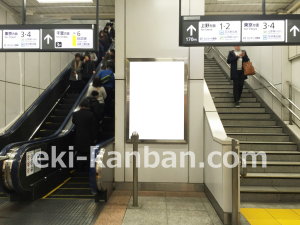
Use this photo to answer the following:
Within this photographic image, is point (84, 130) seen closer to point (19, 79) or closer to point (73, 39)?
point (73, 39)

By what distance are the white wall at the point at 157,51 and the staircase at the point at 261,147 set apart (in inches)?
42.3

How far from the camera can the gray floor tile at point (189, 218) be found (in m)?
3.47

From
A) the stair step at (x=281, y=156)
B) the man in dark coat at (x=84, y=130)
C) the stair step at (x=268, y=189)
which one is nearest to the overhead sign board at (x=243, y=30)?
the stair step at (x=281, y=156)

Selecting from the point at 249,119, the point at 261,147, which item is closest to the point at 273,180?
the point at 261,147

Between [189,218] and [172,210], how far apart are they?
37 cm

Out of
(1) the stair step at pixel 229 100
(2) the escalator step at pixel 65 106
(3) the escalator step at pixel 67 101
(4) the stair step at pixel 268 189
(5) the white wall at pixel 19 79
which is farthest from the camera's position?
(3) the escalator step at pixel 67 101

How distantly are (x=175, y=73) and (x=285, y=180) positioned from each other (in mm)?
2745

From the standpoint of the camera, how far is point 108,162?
4480 millimetres

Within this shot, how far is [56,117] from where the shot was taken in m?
7.90

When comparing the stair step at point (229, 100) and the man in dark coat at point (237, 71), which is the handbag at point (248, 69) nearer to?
the man in dark coat at point (237, 71)

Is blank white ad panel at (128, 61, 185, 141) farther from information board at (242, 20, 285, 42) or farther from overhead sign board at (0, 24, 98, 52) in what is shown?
information board at (242, 20, 285, 42)

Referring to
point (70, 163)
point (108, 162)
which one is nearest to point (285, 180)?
point (108, 162)

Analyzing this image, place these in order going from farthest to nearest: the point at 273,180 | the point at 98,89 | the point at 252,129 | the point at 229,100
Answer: the point at 229,100 < the point at 98,89 < the point at 252,129 < the point at 273,180

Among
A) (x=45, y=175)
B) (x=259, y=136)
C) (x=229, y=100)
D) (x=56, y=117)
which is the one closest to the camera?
(x=45, y=175)
